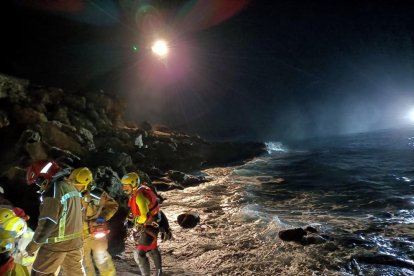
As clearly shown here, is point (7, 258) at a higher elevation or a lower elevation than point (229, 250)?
higher

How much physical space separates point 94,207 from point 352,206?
11.3 metres

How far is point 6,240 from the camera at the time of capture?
278 centimetres

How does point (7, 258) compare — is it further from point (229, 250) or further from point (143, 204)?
point (229, 250)

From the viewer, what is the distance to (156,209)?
528 cm

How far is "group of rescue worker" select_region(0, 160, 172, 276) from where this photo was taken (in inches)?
117

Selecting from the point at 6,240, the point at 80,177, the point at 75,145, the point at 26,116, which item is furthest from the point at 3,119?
the point at 6,240

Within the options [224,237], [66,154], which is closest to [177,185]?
[66,154]

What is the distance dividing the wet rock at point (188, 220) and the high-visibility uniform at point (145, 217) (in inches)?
187

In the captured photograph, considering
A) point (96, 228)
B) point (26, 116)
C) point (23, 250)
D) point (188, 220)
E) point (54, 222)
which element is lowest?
point (188, 220)

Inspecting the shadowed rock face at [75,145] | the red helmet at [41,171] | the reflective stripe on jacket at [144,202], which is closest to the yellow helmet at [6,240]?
the red helmet at [41,171]

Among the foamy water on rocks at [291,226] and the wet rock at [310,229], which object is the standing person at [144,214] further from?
the wet rock at [310,229]

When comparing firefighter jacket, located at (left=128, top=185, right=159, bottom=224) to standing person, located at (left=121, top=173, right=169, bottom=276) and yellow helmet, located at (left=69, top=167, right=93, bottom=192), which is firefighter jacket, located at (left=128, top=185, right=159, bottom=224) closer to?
standing person, located at (left=121, top=173, right=169, bottom=276)

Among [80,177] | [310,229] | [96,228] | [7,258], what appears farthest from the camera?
[310,229]

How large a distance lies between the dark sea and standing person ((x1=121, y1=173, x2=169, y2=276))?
4.53 m
